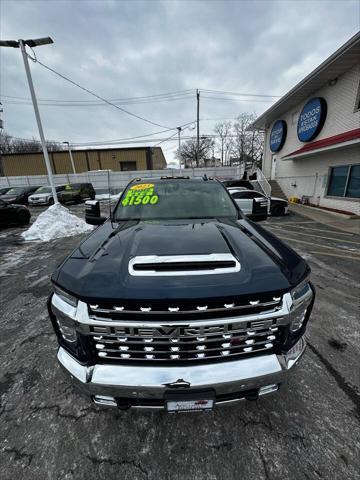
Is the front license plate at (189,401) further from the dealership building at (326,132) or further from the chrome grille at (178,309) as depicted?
the dealership building at (326,132)

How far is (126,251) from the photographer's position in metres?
1.71

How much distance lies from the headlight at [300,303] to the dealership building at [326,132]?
10.5 meters

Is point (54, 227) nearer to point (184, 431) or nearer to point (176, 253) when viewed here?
point (176, 253)

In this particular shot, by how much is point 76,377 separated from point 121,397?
0.31 metres

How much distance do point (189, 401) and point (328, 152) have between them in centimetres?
1421

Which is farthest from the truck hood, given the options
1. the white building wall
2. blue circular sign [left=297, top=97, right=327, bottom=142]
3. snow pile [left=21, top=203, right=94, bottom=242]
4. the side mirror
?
blue circular sign [left=297, top=97, right=327, bottom=142]

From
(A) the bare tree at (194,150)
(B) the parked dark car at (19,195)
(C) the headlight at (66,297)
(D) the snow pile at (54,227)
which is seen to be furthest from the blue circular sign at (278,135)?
(A) the bare tree at (194,150)

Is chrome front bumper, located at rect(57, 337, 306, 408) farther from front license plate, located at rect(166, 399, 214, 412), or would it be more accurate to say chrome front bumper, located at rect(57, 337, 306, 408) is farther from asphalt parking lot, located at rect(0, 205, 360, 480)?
asphalt parking lot, located at rect(0, 205, 360, 480)

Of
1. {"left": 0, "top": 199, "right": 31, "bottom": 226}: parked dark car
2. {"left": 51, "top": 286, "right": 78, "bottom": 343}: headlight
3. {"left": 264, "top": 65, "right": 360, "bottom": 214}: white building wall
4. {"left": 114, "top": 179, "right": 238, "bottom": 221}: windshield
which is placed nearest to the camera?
{"left": 51, "top": 286, "right": 78, "bottom": 343}: headlight

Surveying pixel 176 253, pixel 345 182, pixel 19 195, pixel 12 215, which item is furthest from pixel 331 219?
pixel 19 195

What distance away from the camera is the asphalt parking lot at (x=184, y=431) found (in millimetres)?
1469

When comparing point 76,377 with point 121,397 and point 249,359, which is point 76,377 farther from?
point 249,359

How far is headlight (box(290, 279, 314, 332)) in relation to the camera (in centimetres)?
144

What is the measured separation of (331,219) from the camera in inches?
406
